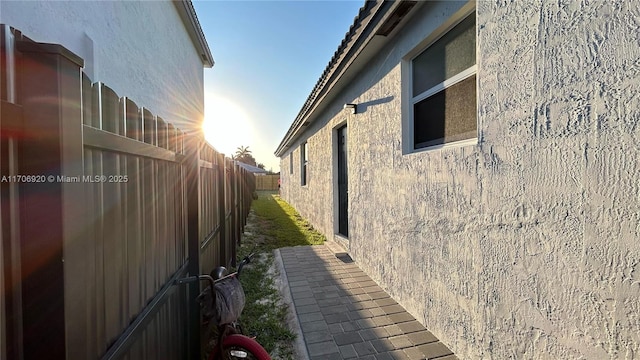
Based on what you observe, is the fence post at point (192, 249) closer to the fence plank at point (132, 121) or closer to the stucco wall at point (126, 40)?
the fence plank at point (132, 121)

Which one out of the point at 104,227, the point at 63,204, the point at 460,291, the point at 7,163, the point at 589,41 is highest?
the point at 589,41

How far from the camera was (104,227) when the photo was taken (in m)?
1.17

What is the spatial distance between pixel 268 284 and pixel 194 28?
7.53 meters

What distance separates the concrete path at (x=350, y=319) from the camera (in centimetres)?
264

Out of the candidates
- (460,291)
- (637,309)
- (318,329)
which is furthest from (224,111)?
(637,309)

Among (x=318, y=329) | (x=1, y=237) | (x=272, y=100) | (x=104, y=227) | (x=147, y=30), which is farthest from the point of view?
(x=272, y=100)

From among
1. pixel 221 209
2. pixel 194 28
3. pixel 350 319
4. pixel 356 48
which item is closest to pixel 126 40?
pixel 221 209

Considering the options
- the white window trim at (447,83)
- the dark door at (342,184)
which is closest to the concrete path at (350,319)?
the dark door at (342,184)

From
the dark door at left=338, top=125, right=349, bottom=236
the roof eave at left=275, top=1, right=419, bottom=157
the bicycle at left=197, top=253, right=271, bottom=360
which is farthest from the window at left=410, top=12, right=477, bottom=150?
the dark door at left=338, top=125, right=349, bottom=236

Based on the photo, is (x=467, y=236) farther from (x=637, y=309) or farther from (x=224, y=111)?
(x=224, y=111)

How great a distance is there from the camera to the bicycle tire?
206cm

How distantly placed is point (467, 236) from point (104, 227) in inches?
97.8

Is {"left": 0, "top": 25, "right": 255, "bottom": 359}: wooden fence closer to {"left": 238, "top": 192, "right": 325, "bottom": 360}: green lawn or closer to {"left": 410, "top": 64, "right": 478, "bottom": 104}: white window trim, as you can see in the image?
{"left": 238, "top": 192, "right": 325, "bottom": 360}: green lawn

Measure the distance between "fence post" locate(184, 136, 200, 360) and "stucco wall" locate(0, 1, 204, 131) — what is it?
5.78 feet
